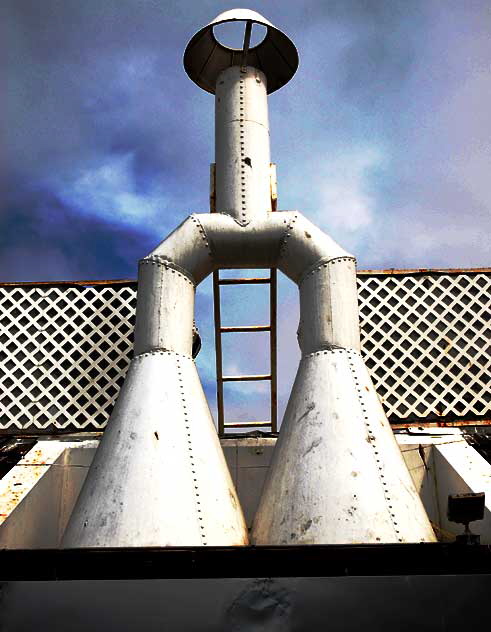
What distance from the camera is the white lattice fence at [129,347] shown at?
7.34m

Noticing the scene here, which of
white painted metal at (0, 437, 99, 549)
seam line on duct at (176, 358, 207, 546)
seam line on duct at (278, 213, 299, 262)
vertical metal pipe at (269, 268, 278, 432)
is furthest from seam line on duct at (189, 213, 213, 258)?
white painted metal at (0, 437, 99, 549)

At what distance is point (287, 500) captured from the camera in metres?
4.57

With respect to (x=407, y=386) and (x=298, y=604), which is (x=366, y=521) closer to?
(x=298, y=604)

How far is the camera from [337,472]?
4.51 m

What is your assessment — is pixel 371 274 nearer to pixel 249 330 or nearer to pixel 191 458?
pixel 249 330

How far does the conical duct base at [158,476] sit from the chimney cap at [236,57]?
361cm

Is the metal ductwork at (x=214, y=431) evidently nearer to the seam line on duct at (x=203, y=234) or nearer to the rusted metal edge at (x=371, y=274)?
the seam line on duct at (x=203, y=234)

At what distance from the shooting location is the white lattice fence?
7.34 metres

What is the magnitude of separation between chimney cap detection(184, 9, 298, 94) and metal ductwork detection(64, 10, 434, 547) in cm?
37

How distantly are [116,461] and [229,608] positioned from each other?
6.43 feet

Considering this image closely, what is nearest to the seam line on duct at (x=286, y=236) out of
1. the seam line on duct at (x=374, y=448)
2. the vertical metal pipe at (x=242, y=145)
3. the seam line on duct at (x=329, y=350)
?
the vertical metal pipe at (x=242, y=145)

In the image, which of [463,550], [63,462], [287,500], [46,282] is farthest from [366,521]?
[46,282]

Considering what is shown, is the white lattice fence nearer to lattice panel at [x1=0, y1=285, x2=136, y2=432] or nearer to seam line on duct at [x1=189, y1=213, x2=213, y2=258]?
lattice panel at [x1=0, y1=285, x2=136, y2=432]

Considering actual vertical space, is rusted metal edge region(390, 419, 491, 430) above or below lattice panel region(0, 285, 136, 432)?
below
